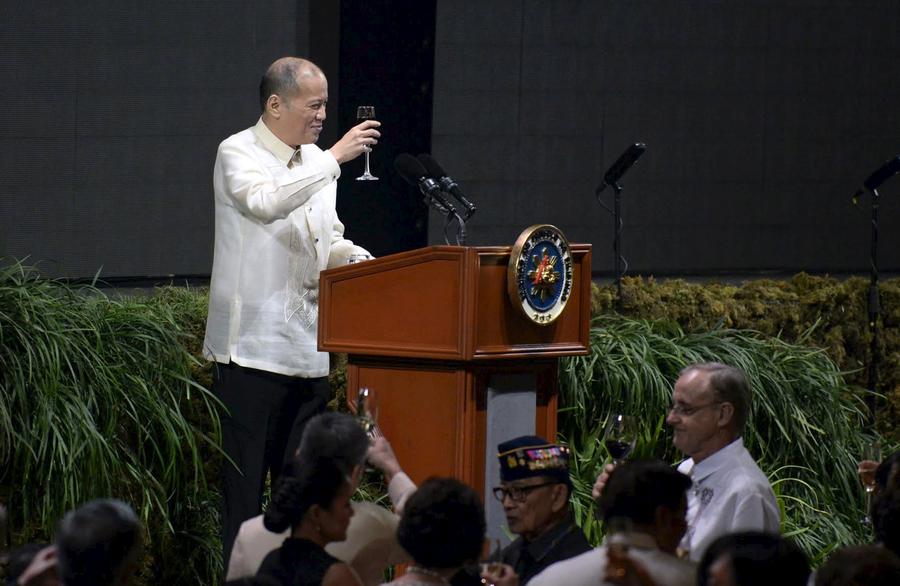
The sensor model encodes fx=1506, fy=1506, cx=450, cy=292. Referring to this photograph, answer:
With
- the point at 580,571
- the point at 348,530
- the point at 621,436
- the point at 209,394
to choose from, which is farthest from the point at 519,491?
the point at 209,394

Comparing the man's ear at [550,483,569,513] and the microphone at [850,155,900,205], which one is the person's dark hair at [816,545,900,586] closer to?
the man's ear at [550,483,569,513]

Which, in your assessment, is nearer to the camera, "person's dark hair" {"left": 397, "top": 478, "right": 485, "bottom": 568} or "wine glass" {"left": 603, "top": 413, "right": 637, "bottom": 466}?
"person's dark hair" {"left": 397, "top": 478, "right": 485, "bottom": 568}

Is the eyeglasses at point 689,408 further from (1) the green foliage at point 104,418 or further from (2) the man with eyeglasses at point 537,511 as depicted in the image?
(1) the green foliage at point 104,418

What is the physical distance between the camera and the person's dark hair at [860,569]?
249cm

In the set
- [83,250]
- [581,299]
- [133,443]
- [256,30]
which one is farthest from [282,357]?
[256,30]

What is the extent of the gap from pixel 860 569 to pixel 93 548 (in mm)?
1328

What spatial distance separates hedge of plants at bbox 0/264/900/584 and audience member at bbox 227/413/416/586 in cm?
149

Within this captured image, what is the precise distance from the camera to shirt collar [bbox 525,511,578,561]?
12.1 ft

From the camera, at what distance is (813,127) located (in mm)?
9344

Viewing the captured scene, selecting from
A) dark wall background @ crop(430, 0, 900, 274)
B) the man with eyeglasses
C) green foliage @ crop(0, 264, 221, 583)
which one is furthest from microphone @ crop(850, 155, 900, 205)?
Answer: the man with eyeglasses

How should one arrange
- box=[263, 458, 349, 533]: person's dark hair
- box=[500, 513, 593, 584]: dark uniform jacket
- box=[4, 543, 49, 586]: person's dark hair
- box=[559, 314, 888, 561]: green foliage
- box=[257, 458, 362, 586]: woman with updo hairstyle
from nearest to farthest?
box=[4, 543, 49, 586]: person's dark hair, box=[257, 458, 362, 586]: woman with updo hairstyle, box=[263, 458, 349, 533]: person's dark hair, box=[500, 513, 593, 584]: dark uniform jacket, box=[559, 314, 888, 561]: green foliage

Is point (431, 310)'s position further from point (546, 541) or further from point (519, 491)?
point (546, 541)

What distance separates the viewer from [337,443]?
3227mm

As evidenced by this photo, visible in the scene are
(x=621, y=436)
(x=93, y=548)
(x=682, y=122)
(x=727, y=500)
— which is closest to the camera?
(x=93, y=548)
